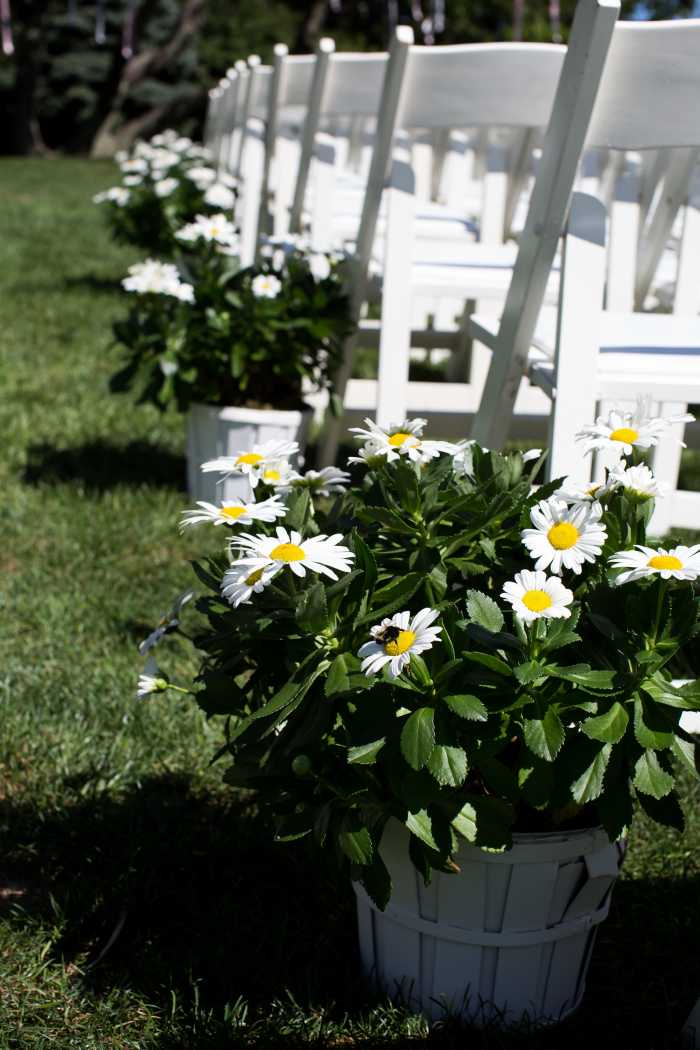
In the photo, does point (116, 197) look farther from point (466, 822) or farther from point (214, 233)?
point (466, 822)

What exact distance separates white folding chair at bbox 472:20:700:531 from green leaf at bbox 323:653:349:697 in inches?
22.1

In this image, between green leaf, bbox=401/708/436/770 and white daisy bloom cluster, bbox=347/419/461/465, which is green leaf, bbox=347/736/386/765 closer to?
green leaf, bbox=401/708/436/770

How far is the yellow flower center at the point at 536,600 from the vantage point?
3.96ft

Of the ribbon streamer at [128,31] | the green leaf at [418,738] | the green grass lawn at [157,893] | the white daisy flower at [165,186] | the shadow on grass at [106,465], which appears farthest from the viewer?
the ribbon streamer at [128,31]

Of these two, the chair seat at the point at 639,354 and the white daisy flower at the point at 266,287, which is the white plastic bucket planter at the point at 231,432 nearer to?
the white daisy flower at the point at 266,287

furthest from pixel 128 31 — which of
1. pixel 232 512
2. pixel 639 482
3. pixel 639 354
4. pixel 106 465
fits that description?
pixel 639 482

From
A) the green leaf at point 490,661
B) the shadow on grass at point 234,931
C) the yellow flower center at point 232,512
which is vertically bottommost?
the shadow on grass at point 234,931

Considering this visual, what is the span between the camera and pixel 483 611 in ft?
4.17

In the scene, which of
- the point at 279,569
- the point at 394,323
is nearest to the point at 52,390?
the point at 394,323

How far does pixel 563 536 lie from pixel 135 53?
21.9 meters

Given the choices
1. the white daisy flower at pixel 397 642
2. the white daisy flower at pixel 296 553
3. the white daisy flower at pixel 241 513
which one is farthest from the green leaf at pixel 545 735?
the white daisy flower at pixel 241 513

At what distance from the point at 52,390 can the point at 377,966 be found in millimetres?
3124

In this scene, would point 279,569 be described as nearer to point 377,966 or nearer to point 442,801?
point 442,801

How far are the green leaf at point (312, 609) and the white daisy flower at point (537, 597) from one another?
0.17 meters
